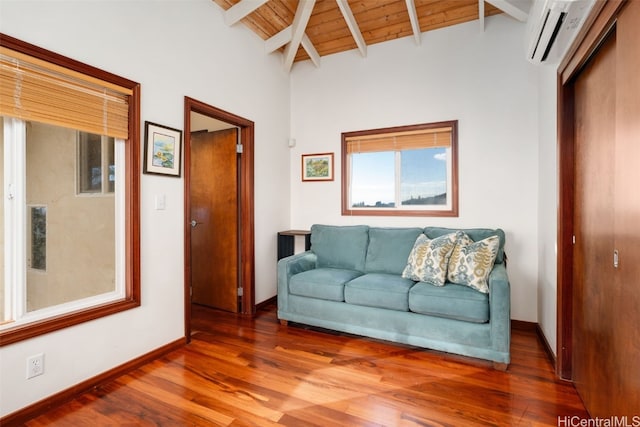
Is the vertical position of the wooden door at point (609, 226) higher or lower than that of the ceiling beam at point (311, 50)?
lower

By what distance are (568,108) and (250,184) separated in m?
2.73

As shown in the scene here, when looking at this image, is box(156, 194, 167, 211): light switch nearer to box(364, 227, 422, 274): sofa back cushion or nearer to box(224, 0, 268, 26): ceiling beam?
box(224, 0, 268, 26): ceiling beam

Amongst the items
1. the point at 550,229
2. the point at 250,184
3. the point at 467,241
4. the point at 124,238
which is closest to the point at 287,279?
the point at 250,184

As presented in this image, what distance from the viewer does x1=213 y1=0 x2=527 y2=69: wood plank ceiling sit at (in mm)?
3008

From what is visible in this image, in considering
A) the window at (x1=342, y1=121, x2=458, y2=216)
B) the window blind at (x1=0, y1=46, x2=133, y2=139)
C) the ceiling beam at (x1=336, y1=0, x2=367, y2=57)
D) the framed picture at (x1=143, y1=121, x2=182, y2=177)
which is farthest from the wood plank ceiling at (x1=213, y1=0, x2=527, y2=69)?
the window blind at (x1=0, y1=46, x2=133, y2=139)

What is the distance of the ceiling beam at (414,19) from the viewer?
2986mm

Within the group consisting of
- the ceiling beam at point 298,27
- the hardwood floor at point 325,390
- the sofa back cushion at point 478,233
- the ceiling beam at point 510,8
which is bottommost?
the hardwood floor at point 325,390

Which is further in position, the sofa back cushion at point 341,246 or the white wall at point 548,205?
the sofa back cushion at point 341,246

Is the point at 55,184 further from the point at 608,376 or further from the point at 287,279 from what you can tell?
the point at 608,376

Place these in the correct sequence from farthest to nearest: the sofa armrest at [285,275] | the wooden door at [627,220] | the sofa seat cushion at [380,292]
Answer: the sofa armrest at [285,275] → the sofa seat cushion at [380,292] → the wooden door at [627,220]

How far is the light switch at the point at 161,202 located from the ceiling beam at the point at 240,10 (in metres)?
1.80

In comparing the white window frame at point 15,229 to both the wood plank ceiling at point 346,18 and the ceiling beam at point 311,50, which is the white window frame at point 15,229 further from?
the ceiling beam at point 311,50

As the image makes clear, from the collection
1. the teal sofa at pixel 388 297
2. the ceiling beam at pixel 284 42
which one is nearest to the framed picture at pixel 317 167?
the teal sofa at pixel 388 297

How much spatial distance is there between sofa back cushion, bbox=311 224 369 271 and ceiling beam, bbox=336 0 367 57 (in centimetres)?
196
